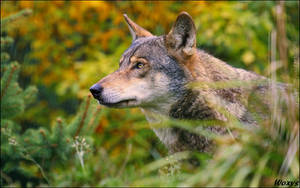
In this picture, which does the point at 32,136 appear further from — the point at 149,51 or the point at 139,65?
the point at 149,51

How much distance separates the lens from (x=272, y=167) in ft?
7.27

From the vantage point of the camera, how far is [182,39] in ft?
13.4

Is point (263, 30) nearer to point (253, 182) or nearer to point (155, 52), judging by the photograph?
point (155, 52)

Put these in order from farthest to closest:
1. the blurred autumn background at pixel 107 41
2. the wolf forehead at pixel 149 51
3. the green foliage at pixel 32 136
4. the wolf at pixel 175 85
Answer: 1. the blurred autumn background at pixel 107 41
2. the green foliage at pixel 32 136
3. the wolf forehead at pixel 149 51
4. the wolf at pixel 175 85

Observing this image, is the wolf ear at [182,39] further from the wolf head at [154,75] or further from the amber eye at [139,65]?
the amber eye at [139,65]

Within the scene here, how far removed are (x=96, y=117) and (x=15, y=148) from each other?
88 cm

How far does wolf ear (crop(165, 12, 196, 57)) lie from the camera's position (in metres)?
3.96

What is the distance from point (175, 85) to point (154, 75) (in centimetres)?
22

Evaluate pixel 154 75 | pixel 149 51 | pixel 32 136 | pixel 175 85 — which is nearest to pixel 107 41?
pixel 32 136

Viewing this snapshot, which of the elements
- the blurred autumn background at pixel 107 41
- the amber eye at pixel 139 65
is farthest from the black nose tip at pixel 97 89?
the blurred autumn background at pixel 107 41

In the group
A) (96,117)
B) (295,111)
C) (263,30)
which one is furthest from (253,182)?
(263,30)

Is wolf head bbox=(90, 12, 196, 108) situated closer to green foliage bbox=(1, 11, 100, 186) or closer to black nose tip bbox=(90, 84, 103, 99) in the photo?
black nose tip bbox=(90, 84, 103, 99)

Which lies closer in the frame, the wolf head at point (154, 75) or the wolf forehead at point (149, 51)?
the wolf head at point (154, 75)

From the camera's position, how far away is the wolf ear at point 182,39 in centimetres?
396
